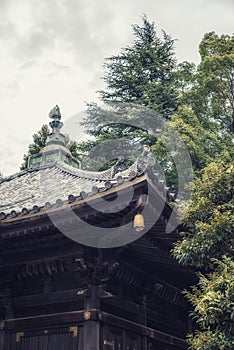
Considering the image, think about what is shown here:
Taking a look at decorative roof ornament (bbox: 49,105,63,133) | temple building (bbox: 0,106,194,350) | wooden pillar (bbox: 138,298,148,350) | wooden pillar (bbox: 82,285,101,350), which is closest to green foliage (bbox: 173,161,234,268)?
temple building (bbox: 0,106,194,350)

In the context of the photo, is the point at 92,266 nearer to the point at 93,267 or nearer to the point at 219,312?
the point at 93,267

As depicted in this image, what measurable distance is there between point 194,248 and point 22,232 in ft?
9.92

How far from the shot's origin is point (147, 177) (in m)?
6.98

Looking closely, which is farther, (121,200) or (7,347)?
(7,347)

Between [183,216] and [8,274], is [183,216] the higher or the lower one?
the higher one

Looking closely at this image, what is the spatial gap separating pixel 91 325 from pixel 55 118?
27.9 feet

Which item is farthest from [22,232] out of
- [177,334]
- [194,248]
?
[177,334]

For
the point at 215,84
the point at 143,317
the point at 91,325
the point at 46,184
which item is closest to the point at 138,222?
the point at 91,325

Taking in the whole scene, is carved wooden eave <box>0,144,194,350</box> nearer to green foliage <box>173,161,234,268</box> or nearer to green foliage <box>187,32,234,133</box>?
green foliage <box>173,161,234,268</box>

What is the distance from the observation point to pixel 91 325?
327 inches

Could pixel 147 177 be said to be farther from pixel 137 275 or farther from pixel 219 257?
pixel 137 275

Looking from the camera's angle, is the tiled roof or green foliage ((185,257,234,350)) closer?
green foliage ((185,257,234,350))

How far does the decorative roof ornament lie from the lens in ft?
50.0

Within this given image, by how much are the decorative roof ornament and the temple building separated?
16.2ft
